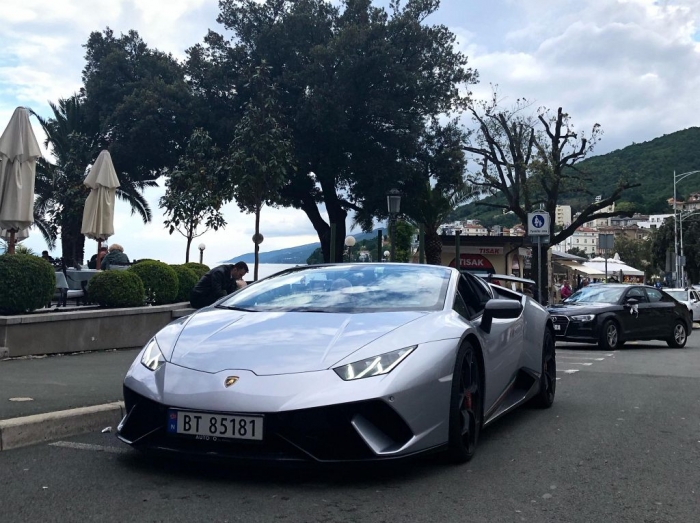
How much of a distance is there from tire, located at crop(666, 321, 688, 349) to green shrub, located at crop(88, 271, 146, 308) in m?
11.5

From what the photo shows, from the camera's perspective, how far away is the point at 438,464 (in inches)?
170

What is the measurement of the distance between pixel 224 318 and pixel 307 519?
1.64 meters

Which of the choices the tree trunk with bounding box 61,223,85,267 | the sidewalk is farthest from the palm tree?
the sidewalk

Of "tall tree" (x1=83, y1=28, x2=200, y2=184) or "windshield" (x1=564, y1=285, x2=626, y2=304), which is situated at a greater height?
"tall tree" (x1=83, y1=28, x2=200, y2=184)

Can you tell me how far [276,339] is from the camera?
163 inches

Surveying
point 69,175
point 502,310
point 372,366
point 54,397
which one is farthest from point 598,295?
point 69,175

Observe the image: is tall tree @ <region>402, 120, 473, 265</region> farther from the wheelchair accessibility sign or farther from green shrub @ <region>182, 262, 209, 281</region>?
green shrub @ <region>182, 262, 209, 281</region>

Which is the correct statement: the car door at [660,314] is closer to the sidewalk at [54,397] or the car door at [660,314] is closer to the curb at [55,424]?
the sidewalk at [54,397]

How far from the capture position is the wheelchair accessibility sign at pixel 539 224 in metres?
18.6

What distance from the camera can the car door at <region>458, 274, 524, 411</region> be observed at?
196 inches

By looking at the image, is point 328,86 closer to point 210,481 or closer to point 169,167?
point 169,167

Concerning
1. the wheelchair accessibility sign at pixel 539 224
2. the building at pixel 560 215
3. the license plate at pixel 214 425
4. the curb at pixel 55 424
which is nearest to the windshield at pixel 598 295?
the wheelchair accessibility sign at pixel 539 224

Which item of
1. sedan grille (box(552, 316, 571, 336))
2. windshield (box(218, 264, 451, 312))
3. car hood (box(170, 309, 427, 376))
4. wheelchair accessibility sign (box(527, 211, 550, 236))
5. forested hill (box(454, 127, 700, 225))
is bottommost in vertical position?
sedan grille (box(552, 316, 571, 336))

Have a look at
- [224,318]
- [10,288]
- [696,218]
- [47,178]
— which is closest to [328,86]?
[47,178]
